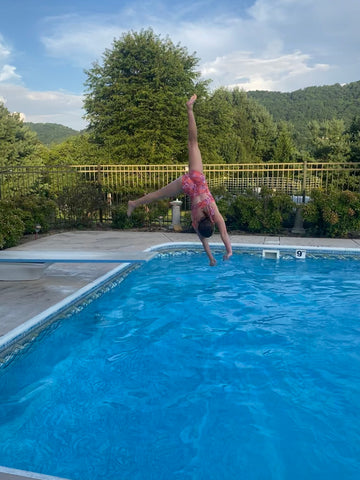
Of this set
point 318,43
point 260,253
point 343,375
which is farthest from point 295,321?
point 318,43

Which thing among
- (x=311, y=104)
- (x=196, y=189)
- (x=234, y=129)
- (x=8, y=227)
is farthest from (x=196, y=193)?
(x=311, y=104)

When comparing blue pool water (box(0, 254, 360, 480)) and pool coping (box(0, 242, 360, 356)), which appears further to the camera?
pool coping (box(0, 242, 360, 356))

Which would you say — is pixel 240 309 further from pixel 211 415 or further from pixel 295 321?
pixel 211 415

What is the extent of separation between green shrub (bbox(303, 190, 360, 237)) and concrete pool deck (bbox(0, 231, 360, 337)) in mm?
435

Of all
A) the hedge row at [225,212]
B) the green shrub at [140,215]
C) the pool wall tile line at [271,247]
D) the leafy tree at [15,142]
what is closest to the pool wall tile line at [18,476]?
the pool wall tile line at [271,247]

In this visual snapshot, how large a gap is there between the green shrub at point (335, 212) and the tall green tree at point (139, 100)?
1529 cm

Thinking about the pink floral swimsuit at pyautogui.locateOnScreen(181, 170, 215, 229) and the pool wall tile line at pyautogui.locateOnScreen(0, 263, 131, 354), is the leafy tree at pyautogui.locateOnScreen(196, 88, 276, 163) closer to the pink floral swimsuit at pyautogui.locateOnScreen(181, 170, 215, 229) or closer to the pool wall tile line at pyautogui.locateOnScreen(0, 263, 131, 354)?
the pool wall tile line at pyautogui.locateOnScreen(0, 263, 131, 354)

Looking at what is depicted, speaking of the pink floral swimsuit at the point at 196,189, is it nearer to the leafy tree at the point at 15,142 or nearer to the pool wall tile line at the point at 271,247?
the pool wall tile line at the point at 271,247

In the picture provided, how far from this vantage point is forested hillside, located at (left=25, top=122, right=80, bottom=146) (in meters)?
63.6

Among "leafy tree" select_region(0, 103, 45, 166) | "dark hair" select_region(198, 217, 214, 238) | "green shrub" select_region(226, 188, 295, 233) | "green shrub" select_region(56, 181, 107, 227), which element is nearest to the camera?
"dark hair" select_region(198, 217, 214, 238)

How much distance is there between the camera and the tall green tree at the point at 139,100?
80.7ft

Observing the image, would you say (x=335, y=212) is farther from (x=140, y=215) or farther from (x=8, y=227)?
(x=8, y=227)

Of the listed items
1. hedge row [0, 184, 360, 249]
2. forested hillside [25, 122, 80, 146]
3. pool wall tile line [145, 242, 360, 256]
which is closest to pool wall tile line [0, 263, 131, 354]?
pool wall tile line [145, 242, 360, 256]

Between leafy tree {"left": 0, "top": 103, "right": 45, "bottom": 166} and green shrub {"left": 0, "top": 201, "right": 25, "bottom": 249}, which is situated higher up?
leafy tree {"left": 0, "top": 103, "right": 45, "bottom": 166}
